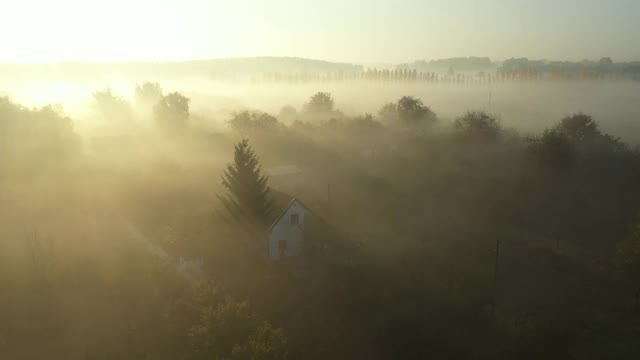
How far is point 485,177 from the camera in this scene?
58.0 metres

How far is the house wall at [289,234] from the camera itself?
30500 millimetres

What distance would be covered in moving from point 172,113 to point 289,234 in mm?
65989

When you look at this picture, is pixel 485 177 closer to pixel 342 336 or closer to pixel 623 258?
pixel 623 258

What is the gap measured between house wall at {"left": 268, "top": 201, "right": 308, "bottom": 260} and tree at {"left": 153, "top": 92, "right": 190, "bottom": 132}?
6338cm

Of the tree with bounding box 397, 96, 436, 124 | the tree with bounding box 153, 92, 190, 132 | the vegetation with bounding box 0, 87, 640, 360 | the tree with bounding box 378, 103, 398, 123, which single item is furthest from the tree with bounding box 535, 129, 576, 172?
the tree with bounding box 153, 92, 190, 132

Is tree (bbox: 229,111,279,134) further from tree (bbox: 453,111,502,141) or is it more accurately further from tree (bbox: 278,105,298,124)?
tree (bbox: 453,111,502,141)

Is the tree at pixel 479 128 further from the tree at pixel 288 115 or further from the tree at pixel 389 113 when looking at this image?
the tree at pixel 288 115

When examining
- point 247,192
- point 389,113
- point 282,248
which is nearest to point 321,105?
point 389,113

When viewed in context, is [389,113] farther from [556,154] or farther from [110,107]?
[110,107]

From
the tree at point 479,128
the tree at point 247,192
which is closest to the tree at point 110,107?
the tree at point 479,128

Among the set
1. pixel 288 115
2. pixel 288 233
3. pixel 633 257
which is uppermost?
pixel 633 257

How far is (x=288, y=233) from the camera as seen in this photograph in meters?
31.0

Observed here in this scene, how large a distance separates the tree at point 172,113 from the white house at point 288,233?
63.4 m

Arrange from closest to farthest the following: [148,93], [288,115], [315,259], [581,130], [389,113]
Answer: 1. [315,259]
2. [581,130]
3. [389,113]
4. [148,93]
5. [288,115]
